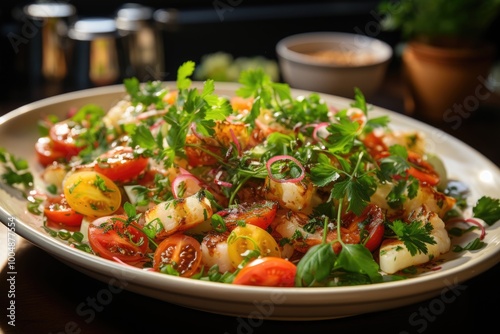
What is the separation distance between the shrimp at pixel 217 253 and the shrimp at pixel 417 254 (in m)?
0.40

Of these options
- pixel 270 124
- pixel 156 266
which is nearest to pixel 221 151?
pixel 270 124

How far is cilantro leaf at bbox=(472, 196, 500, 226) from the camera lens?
193cm

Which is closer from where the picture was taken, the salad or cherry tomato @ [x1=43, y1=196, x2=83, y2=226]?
the salad

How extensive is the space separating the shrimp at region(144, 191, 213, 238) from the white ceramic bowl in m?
1.67

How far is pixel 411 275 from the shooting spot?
66.3 inches

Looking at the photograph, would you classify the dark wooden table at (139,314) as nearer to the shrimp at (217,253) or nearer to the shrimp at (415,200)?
the shrimp at (217,253)

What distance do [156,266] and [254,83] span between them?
2.49 feet

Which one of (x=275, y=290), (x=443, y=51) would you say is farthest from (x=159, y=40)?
(x=275, y=290)

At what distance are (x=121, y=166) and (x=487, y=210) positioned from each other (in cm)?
109

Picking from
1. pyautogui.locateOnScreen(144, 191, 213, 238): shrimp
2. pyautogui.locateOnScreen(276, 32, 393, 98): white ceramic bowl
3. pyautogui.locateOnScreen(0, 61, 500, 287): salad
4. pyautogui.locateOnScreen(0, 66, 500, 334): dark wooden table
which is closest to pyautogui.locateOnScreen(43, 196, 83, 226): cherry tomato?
pyautogui.locateOnScreen(0, 61, 500, 287): salad

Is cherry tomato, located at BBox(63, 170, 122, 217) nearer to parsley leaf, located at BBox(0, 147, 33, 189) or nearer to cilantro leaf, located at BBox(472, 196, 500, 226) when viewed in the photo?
parsley leaf, located at BBox(0, 147, 33, 189)

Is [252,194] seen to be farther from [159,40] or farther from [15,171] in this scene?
[159,40]

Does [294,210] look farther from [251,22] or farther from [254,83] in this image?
[251,22]

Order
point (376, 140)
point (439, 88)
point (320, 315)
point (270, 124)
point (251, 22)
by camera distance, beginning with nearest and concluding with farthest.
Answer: point (320, 315)
point (270, 124)
point (376, 140)
point (439, 88)
point (251, 22)
